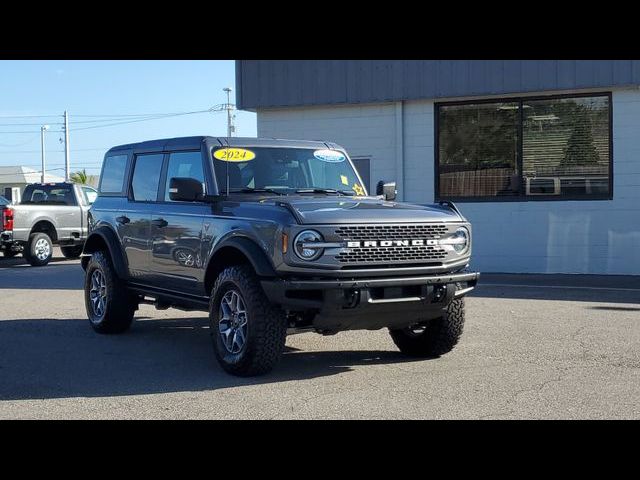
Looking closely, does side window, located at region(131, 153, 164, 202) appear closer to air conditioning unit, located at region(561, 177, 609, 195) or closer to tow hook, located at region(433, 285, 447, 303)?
tow hook, located at region(433, 285, 447, 303)

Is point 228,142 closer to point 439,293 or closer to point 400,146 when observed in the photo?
point 439,293

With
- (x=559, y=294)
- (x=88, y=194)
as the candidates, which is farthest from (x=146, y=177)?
(x=88, y=194)

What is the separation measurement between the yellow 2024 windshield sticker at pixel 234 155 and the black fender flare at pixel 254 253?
1117 millimetres

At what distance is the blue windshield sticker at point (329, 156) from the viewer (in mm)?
8773

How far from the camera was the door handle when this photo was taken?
8.55 meters

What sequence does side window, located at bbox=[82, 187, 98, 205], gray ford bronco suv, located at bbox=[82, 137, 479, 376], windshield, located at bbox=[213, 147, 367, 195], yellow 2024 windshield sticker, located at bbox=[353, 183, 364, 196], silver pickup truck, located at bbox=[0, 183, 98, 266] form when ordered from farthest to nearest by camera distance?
side window, located at bbox=[82, 187, 98, 205], silver pickup truck, located at bbox=[0, 183, 98, 266], yellow 2024 windshield sticker, located at bbox=[353, 183, 364, 196], windshield, located at bbox=[213, 147, 367, 195], gray ford bronco suv, located at bbox=[82, 137, 479, 376]

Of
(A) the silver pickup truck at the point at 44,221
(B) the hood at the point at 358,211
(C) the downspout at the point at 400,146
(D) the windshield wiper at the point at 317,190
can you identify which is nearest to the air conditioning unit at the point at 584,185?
(C) the downspout at the point at 400,146

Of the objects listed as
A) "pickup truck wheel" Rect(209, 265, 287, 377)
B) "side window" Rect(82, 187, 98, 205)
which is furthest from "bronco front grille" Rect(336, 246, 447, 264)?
"side window" Rect(82, 187, 98, 205)

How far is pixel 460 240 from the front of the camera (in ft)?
24.6

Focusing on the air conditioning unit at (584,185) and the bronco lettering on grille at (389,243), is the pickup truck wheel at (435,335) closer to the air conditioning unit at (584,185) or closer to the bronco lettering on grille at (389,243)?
the bronco lettering on grille at (389,243)

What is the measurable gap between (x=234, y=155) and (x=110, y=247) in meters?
2.14

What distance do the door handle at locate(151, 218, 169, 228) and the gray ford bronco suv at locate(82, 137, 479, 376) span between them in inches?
0.8
